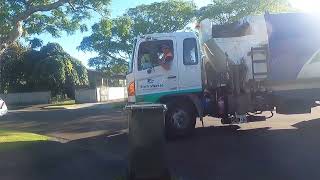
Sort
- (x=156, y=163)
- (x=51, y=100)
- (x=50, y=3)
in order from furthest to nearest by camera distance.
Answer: (x=51, y=100) → (x=50, y=3) → (x=156, y=163)

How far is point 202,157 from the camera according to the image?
1076cm

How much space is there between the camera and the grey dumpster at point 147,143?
8.64 metres

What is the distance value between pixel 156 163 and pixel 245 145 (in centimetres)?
390

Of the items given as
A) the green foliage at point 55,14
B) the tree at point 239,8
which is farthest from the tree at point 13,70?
the green foliage at point 55,14

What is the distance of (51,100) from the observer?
53.2 meters

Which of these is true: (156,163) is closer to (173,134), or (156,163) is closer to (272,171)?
(272,171)

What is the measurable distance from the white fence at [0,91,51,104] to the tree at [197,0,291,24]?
64.3 feet

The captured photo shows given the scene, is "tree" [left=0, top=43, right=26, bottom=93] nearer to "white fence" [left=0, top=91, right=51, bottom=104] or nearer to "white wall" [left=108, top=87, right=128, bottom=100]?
"white fence" [left=0, top=91, right=51, bottom=104]

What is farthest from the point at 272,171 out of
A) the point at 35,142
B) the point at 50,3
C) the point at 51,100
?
the point at 51,100

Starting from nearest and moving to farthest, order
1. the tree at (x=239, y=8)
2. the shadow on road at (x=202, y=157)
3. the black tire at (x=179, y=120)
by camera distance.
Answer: the shadow on road at (x=202, y=157) < the black tire at (x=179, y=120) < the tree at (x=239, y=8)

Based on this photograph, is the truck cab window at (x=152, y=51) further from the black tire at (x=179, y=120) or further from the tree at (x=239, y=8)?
the tree at (x=239, y=8)

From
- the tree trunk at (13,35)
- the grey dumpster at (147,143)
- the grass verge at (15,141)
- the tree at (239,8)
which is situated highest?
the tree at (239,8)

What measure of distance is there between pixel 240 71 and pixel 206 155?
3.77m

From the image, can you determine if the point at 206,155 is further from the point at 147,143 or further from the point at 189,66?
the point at 189,66
